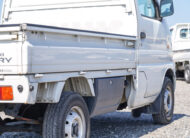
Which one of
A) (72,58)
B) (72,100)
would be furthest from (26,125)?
(72,58)

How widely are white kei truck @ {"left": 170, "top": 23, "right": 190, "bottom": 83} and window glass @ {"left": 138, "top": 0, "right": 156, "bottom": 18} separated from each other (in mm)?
10374

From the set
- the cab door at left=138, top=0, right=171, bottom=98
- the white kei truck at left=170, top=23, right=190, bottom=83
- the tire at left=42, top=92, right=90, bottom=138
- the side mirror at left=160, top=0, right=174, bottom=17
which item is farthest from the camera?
the white kei truck at left=170, top=23, right=190, bottom=83

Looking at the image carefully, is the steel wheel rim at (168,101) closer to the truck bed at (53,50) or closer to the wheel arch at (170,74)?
the wheel arch at (170,74)

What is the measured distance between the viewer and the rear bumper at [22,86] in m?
3.77

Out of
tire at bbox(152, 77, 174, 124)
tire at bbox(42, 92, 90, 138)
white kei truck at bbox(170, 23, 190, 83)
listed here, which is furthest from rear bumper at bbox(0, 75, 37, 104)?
white kei truck at bbox(170, 23, 190, 83)

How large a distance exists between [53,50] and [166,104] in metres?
3.90

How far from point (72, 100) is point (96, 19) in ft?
7.64

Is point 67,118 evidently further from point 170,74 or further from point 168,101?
point 170,74

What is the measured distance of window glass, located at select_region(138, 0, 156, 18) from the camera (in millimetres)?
6752

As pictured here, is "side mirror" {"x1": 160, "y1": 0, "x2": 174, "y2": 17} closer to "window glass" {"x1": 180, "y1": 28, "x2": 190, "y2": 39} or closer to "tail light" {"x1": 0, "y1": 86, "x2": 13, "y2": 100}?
"tail light" {"x1": 0, "y1": 86, "x2": 13, "y2": 100}

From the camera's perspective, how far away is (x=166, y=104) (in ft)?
24.7

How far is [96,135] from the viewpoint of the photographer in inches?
250

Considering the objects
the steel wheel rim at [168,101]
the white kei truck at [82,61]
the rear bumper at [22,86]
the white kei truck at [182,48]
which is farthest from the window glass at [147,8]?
the white kei truck at [182,48]

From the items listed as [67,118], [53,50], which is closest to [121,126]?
[67,118]
